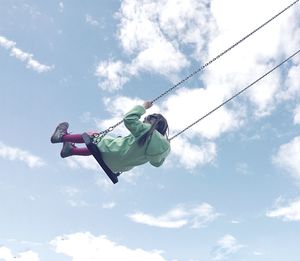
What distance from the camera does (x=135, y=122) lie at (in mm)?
10273

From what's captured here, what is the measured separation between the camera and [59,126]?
1168 centimetres

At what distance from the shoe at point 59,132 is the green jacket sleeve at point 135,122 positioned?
1919mm

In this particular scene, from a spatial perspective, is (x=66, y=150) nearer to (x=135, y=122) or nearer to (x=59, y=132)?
(x=59, y=132)

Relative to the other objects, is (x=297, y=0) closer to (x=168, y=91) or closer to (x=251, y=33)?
(x=251, y=33)

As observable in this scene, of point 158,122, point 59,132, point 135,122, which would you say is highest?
point 59,132

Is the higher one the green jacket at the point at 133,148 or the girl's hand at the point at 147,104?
the girl's hand at the point at 147,104

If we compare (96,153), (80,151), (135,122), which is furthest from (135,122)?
(80,151)

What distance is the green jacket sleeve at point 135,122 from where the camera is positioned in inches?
404

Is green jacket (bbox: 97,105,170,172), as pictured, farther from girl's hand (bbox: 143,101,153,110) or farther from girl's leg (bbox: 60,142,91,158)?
girl's leg (bbox: 60,142,91,158)

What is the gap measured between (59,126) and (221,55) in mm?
4035

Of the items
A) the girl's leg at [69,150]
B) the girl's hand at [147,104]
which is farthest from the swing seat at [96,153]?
the girl's hand at [147,104]

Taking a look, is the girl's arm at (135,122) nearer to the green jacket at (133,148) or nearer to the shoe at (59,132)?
the green jacket at (133,148)

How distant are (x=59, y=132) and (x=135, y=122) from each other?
215 centimetres

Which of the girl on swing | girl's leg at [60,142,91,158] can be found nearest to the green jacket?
the girl on swing
